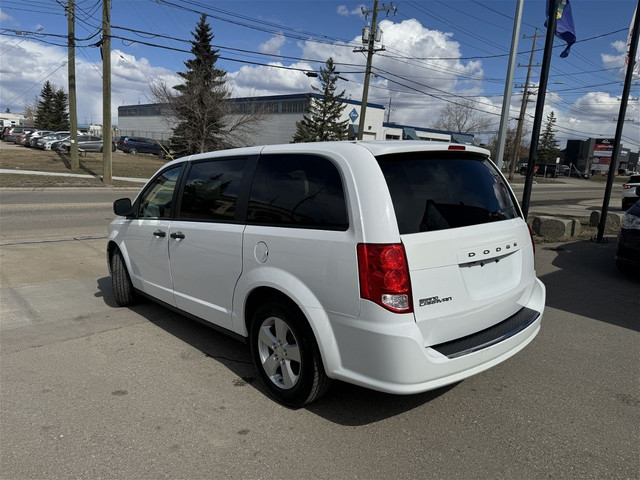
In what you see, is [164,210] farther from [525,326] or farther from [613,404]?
[613,404]

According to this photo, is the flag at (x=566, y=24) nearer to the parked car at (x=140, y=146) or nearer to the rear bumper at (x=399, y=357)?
the rear bumper at (x=399, y=357)

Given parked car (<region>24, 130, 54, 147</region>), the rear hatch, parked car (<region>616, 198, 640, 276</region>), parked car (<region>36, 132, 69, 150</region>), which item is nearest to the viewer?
the rear hatch

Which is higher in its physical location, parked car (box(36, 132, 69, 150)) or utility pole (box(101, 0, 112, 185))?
utility pole (box(101, 0, 112, 185))

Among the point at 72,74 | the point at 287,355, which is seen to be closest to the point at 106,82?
the point at 72,74

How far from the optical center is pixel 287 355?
3.12 m

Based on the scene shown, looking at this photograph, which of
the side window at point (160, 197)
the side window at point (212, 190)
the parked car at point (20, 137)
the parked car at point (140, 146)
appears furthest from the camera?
the parked car at point (140, 146)

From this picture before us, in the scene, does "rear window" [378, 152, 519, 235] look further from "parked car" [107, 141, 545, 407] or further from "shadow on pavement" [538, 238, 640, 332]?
"shadow on pavement" [538, 238, 640, 332]

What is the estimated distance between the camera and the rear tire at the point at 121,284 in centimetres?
507

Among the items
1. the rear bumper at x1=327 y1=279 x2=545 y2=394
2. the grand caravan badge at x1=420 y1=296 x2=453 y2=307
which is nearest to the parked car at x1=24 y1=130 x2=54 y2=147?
the rear bumper at x1=327 y1=279 x2=545 y2=394

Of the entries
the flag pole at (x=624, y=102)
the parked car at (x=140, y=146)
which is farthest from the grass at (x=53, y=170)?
the flag pole at (x=624, y=102)

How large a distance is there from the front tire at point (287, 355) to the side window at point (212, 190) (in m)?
0.86

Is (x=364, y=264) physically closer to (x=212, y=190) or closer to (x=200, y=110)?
(x=212, y=190)

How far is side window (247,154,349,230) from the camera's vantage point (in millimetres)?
2865

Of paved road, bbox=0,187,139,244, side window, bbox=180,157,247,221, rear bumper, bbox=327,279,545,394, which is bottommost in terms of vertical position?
paved road, bbox=0,187,139,244
